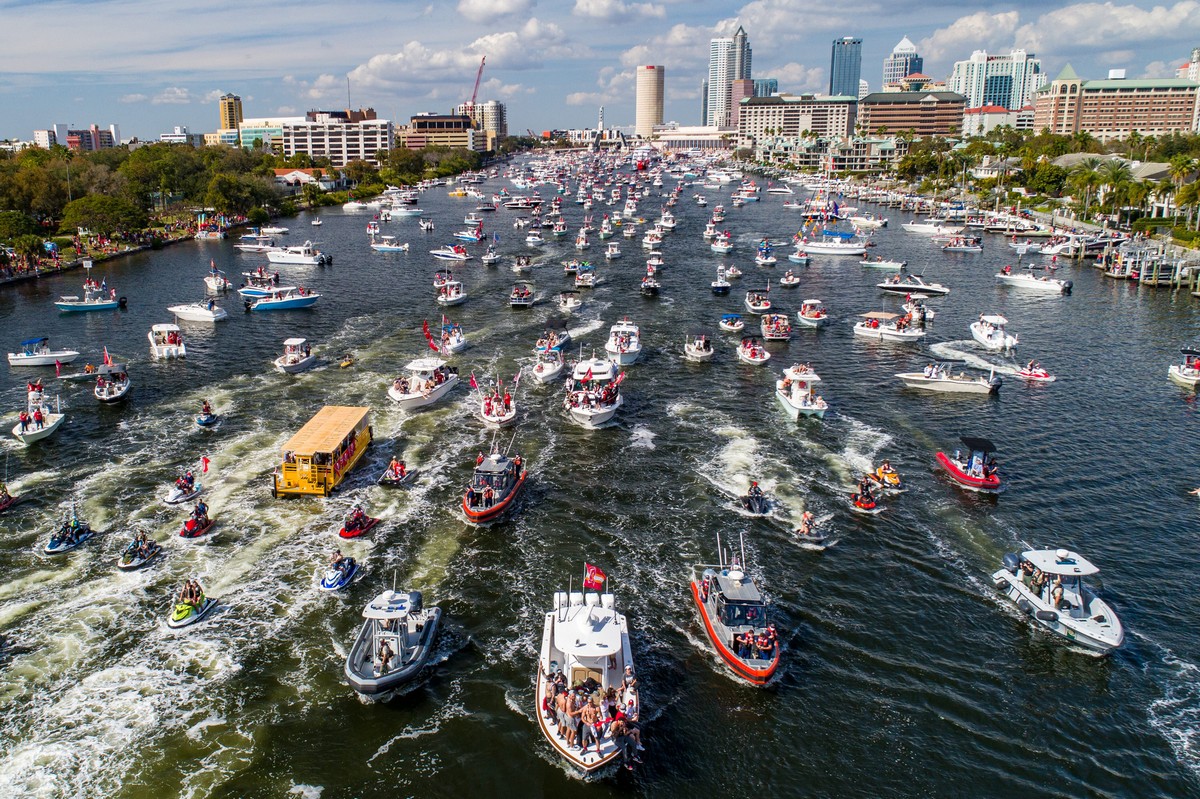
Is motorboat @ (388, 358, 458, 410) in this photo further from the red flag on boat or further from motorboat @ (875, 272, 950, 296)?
motorboat @ (875, 272, 950, 296)

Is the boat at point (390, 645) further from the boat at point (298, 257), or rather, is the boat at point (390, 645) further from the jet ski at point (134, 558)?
the boat at point (298, 257)

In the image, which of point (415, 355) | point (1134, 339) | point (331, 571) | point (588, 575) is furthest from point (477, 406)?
point (1134, 339)

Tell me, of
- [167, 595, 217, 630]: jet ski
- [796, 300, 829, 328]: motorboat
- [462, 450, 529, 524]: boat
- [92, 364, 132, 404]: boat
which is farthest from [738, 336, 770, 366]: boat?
[92, 364, 132, 404]: boat

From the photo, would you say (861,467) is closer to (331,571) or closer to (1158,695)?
(1158,695)

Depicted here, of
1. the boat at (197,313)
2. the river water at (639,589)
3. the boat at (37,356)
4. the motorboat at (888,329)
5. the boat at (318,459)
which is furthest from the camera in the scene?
the boat at (197,313)

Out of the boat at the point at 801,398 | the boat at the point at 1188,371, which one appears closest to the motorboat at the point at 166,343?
the boat at the point at 801,398

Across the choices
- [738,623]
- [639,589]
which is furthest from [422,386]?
[738,623]

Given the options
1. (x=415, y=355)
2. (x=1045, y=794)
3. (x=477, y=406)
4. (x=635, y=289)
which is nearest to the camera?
(x=1045, y=794)
